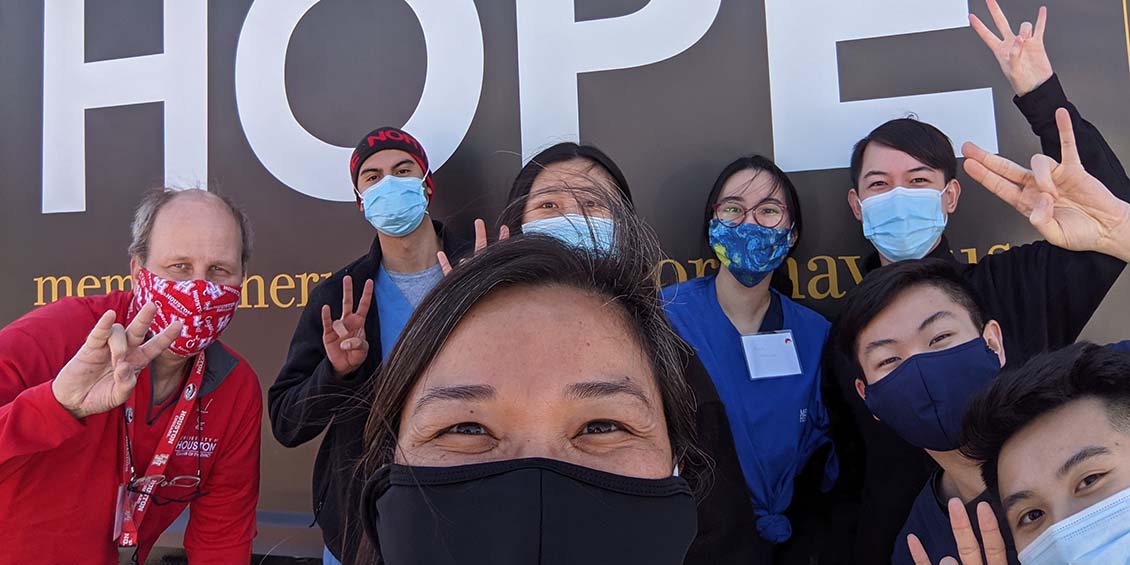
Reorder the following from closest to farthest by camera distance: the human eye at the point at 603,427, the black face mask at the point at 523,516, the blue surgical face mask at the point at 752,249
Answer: the black face mask at the point at 523,516
the human eye at the point at 603,427
the blue surgical face mask at the point at 752,249

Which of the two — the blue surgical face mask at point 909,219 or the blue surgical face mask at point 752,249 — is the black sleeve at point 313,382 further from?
the blue surgical face mask at point 909,219

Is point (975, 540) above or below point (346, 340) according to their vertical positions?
below

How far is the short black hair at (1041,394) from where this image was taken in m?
1.17

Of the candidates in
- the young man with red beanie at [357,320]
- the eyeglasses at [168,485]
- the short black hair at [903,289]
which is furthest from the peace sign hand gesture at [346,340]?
the short black hair at [903,289]

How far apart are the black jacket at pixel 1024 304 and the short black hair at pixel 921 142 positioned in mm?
203

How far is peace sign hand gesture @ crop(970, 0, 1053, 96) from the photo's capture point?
1.70m

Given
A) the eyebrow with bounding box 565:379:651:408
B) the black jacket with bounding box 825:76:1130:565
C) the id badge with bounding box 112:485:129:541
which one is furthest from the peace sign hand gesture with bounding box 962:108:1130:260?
the id badge with bounding box 112:485:129:541

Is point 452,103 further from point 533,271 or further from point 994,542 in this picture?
point 994,542

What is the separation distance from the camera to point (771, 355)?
1954 mm

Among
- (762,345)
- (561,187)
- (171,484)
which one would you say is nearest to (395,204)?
(561,187)

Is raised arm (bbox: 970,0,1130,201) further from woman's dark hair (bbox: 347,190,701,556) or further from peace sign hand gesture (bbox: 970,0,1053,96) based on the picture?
woman's dark hair (bbox: 347,190,701,556)

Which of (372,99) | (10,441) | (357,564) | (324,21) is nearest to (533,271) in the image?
(357,564)

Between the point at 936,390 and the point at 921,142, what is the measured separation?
0.76 meters

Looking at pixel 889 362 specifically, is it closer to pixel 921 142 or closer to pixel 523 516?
pixel 921 142
